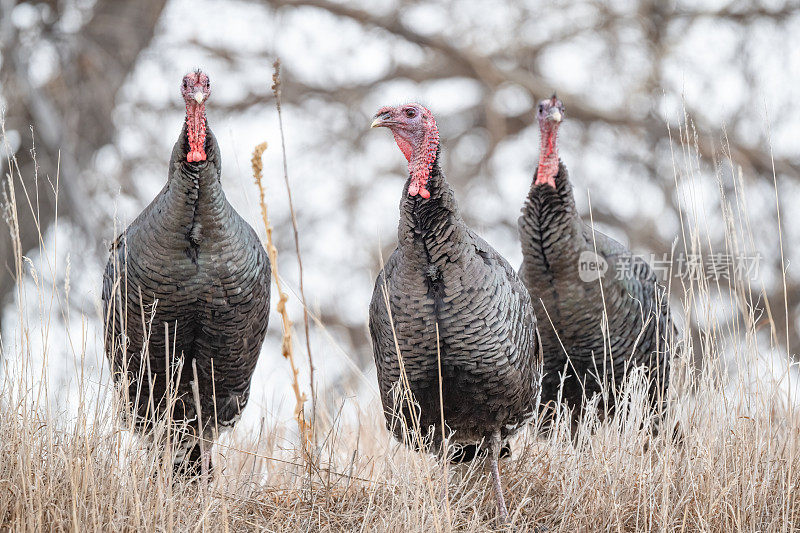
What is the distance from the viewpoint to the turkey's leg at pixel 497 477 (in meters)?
3.35

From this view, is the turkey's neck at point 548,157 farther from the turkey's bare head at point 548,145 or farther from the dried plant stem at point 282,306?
the dried plant stem at point 282,306

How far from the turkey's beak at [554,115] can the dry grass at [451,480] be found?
818 mm

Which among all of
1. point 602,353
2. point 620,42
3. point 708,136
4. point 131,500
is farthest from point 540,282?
point 620,42

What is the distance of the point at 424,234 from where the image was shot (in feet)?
10.8

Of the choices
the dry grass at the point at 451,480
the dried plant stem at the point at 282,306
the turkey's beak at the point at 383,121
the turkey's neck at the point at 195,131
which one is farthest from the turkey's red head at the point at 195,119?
the dry grass at the point at 451,480

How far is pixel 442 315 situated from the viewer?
3.24 m

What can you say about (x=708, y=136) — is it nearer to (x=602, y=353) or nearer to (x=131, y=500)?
(x=602, y=353)

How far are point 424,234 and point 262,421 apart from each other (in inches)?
48.2

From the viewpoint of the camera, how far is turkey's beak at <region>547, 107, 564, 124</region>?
160 inches

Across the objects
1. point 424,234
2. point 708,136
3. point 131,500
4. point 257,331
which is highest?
point 708,136

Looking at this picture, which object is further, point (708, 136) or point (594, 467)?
point (708, 136)

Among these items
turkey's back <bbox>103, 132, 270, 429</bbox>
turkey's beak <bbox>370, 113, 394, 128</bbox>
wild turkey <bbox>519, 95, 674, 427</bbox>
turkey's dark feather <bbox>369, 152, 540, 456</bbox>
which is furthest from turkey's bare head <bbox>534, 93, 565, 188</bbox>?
turkey's back <bbox>103, 132, 270, 429</bbox>

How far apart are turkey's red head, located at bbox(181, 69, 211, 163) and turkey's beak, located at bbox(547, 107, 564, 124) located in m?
1.62

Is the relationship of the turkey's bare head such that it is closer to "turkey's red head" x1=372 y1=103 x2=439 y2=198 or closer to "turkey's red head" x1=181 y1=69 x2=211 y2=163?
"turkey's red head" x1=372 y1=103 x2=439 y2=198
